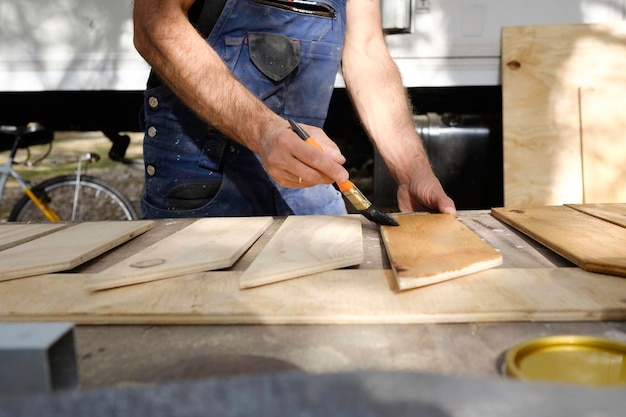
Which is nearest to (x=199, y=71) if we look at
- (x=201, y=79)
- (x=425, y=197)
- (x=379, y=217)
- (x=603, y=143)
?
(x=201, y=79)

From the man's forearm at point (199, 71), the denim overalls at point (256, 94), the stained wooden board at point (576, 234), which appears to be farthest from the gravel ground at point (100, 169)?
the stained wooden board at point (576, 234)

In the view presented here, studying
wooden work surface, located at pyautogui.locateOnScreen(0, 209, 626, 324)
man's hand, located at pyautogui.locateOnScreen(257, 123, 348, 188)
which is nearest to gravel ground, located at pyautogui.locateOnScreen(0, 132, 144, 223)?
man's hand, located at pyautogui.locateOnScreen(257, 123, 348, 188)

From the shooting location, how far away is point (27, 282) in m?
0.96

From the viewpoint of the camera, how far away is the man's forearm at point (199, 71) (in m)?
1.51

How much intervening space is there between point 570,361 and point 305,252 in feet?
1.75

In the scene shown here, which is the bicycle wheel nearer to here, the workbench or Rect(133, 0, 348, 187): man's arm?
Rect(133, 0, 348, 187): man's arm

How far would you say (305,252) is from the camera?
3.42 feet

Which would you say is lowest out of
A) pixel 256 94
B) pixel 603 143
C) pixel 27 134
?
pixel 603 143

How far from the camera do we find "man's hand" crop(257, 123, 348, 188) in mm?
1294

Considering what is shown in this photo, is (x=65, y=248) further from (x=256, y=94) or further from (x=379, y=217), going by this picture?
(x=256, y=94)

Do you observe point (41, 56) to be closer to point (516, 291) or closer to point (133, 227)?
point (133, 227)

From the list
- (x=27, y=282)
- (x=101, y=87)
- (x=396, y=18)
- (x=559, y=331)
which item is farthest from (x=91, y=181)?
(x=559, y=331)

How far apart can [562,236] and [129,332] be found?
0.90m

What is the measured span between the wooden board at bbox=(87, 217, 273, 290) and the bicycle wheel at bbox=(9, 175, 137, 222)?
2.82 meters
